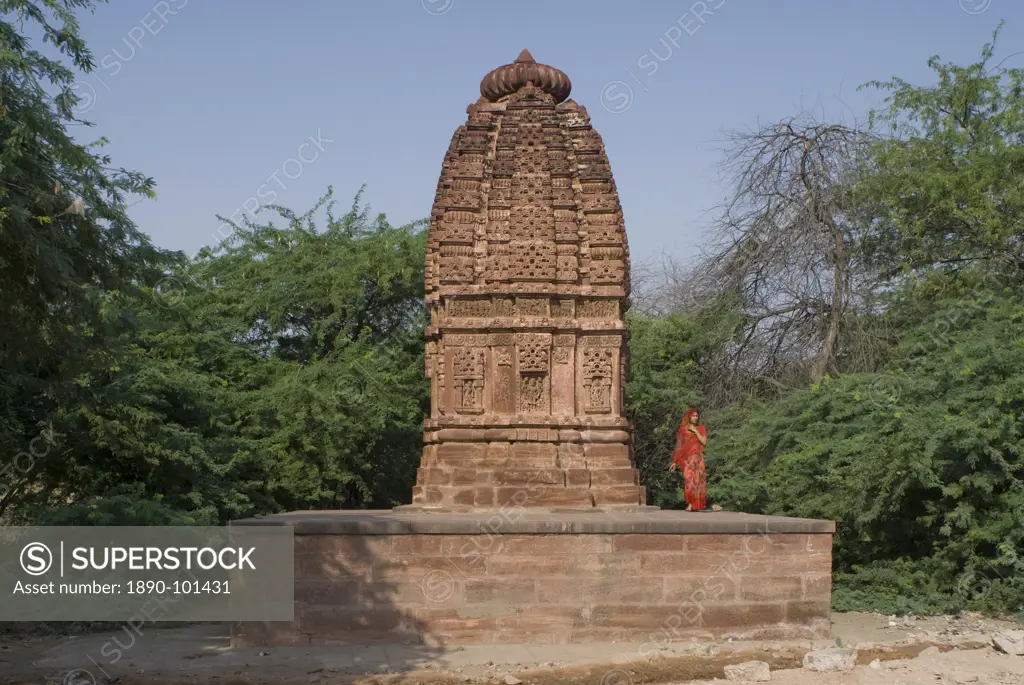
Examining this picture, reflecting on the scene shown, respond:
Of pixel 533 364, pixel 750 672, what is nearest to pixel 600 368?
pixel 533 364

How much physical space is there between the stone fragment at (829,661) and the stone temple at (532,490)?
981 mm

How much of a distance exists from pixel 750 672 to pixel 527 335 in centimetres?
391

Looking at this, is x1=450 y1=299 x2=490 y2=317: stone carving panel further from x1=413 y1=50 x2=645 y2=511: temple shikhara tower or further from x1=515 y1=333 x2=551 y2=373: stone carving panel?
x1=515 y1=333 x2=551 y2=373: stone carving panel

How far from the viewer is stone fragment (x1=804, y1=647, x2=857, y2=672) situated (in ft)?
27.1

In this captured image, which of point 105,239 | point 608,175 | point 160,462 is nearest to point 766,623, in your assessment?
point 608,175

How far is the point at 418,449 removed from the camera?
62.7 ft

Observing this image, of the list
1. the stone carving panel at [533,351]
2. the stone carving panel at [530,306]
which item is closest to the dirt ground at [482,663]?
the stone carving panel at [533,351]

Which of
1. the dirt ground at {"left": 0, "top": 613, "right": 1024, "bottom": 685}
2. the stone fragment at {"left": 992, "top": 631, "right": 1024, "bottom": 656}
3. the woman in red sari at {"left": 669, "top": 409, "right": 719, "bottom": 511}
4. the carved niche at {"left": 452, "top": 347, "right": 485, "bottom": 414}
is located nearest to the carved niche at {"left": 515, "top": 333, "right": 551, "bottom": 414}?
the carved niche at {"left": 452, "top": 347, "right": 485, "bottom": 414}

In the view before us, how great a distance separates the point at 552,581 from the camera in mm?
9281

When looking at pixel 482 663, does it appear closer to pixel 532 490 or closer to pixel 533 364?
pixel 532 490

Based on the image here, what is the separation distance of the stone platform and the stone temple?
1 cm

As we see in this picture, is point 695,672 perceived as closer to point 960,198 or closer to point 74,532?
point 74,532

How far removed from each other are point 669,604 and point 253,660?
320cm

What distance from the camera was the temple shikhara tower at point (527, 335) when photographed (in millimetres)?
10664
